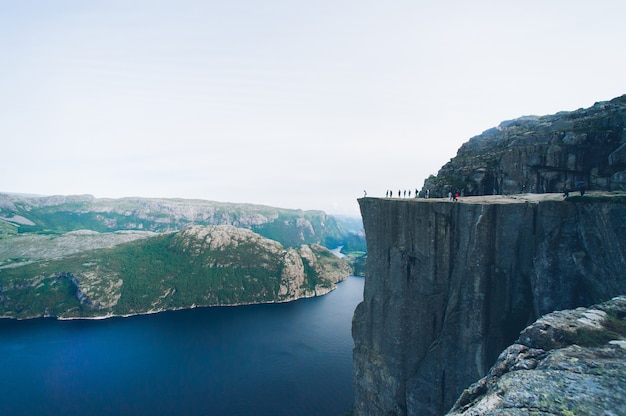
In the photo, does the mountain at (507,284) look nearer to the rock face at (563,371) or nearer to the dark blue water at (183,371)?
the rock face at (563,371)

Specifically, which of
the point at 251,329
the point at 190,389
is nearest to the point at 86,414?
the point at 190,389

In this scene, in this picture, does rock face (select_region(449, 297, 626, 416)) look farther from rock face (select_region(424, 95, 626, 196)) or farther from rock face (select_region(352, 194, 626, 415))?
rock face (select_region(424, 95, 626, 196))

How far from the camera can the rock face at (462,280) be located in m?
33.8

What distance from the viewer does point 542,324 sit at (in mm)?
21922

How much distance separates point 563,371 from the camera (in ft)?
56.6

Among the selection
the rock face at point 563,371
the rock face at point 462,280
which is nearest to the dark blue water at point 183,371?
the rock face at point 462,280

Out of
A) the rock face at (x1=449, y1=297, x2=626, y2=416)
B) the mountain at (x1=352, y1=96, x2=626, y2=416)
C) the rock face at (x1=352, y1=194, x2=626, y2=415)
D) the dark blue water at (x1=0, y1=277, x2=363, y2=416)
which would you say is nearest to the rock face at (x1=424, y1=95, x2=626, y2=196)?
the mountain at (x1=352, y1=96, x2=626, y2=416)

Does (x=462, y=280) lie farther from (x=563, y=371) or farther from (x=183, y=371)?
(x=183, y=371)

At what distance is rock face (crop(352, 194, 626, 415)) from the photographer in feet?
111

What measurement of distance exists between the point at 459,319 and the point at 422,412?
15.9m

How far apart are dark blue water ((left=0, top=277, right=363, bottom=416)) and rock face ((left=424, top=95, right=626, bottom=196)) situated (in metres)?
79.7

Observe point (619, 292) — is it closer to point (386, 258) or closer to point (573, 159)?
point (573, 159)

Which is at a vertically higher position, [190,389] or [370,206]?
[370,206]

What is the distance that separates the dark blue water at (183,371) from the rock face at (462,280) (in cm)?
5911
